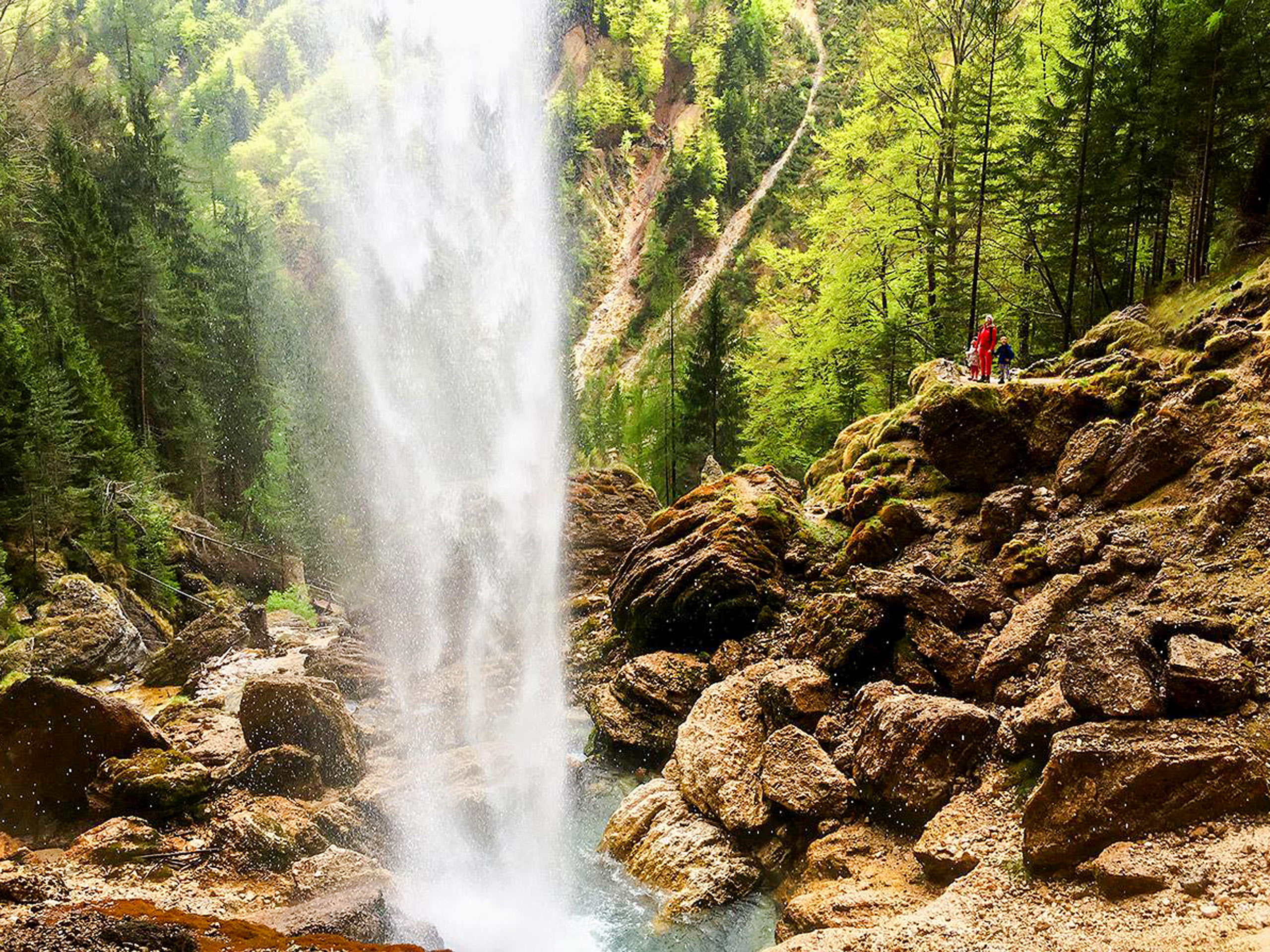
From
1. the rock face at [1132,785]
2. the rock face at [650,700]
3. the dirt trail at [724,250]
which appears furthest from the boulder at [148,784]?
the dirt trail at [724,250]

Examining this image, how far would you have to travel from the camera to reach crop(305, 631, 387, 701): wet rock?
22234mm

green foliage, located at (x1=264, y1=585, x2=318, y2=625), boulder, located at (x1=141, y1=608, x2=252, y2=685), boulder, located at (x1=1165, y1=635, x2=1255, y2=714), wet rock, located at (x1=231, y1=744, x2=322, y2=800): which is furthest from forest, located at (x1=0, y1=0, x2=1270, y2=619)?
wet rock, located at (x1=231, y1=744, x2=322, y2=800)

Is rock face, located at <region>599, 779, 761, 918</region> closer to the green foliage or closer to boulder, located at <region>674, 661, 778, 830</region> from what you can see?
boulder, located at <region>674, 661, 778, 830</region>

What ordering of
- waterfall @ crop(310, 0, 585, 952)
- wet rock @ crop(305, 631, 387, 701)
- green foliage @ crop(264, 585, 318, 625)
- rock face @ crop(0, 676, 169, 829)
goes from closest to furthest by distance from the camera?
rock face @ crop(0, 676, 169, 829), waterfall @ crop(310, 0, 585, 952), wet rock @ crop(305, 631, 387, 701), green foliage @ crop(264, 585, 318, 625)

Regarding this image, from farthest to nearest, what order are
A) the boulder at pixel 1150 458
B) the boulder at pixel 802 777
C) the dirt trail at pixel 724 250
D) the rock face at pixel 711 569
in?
1. the dirt trail at pixel 724 250
2. the rock face at pixel 711 569
3. the boulder at pixel 1150 458
4. the boulder at pixel 802 777

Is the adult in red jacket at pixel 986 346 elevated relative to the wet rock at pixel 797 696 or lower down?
elevated

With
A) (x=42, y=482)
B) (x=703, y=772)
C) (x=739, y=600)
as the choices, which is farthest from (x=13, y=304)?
(x=703, y=772)

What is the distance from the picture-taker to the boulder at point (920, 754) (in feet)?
35.9

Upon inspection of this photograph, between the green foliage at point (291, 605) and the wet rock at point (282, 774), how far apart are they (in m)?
20.1

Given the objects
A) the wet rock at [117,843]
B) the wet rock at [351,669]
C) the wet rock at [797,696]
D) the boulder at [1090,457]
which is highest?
the boulder at [1090,457]

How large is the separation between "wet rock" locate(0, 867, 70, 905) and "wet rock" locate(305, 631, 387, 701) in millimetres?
10779

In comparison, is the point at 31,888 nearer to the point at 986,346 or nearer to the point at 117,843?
the point at 117,843

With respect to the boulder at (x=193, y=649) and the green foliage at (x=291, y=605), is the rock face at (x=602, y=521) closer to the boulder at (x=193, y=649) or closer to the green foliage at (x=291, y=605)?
the boulder at (x=193, y=649)

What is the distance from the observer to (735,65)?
75.6 m
